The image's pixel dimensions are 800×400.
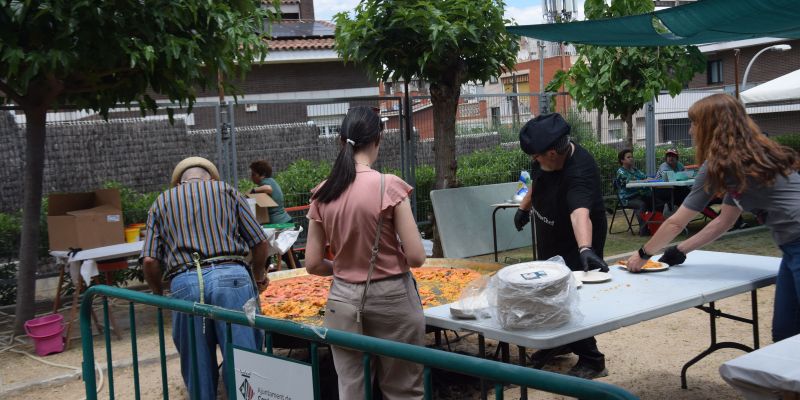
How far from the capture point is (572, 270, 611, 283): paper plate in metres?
4.07

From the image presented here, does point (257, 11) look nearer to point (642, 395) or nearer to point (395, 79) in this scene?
point (395, 79)

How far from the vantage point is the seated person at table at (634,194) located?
12609 millimetres

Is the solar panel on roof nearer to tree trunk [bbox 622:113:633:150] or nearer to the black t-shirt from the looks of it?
tree trunk [bbox 622:113:633:150]

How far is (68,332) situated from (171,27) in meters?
3.14

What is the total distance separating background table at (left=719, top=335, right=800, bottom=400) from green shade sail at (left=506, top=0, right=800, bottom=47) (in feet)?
18.1

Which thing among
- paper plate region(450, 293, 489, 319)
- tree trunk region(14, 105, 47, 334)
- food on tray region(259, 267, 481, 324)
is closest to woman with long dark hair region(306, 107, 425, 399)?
paper plate region(450, 293, 489, 319)

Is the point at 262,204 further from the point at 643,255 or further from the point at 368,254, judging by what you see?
the point at 368,254

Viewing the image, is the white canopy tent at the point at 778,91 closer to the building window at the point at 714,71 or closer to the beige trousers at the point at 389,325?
the beige trousers at the point at 389,325

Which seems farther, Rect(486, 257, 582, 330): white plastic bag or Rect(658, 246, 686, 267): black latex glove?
Rect(658, 246, 686, 267): black latex glove

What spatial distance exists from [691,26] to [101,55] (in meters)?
6.05

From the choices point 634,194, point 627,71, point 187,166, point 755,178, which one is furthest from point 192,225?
point 627,71

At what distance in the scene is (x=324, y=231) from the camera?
3604 millimetres

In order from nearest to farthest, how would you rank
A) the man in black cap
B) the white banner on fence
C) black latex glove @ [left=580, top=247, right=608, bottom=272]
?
the white banner on fence, black latex glove @ [left=580, top=247, right=608, bottom=272], the man in black cap

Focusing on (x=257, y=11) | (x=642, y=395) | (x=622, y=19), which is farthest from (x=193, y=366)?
(x=622, y=19)
